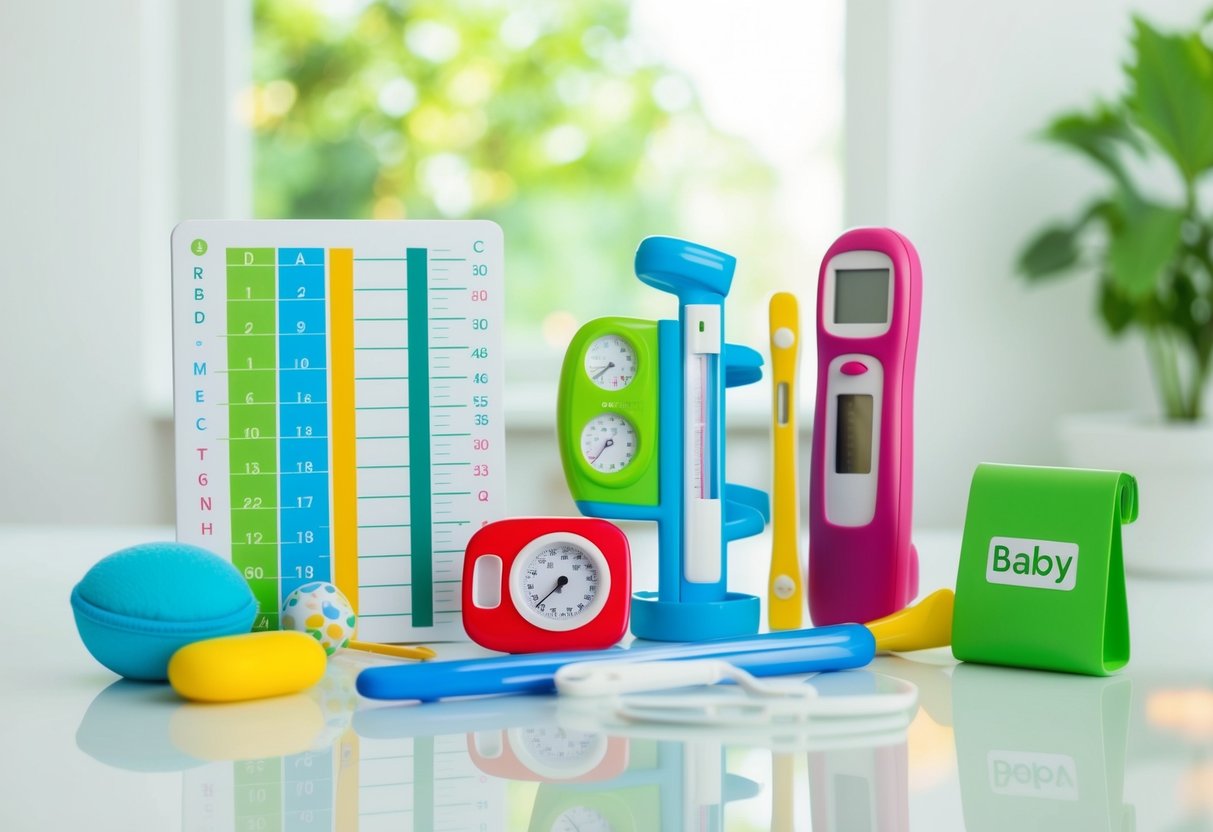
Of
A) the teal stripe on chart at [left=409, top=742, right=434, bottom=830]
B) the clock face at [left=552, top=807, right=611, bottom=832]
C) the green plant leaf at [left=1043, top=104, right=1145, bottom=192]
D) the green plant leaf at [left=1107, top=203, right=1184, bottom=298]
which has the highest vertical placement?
the green plant leaf at [left=1043, top=104, right=1145, bottom=192]

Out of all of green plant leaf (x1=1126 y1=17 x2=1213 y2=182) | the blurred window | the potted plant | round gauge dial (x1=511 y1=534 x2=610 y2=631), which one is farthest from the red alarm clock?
the blurred window

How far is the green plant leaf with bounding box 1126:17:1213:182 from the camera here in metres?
1.73

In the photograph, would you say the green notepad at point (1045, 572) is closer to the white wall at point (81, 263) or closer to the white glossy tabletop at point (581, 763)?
the white glossy tabletop at point (581, 763)

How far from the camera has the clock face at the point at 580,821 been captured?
1.68ft

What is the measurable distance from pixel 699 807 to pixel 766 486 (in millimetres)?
1635

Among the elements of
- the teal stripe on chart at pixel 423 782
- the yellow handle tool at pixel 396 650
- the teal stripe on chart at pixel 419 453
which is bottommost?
the teal stripe on chart at pixel 423 782

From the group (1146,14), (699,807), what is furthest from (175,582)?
(1146,14)

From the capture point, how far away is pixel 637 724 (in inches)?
25.5

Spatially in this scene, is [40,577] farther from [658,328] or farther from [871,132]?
[871,132]

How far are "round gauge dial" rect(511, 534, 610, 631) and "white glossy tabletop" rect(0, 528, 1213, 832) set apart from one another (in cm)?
9

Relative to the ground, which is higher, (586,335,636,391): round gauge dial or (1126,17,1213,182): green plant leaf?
(1126,17,1213,182): green plant leaf

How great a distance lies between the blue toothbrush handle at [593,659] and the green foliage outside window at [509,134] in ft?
7.60

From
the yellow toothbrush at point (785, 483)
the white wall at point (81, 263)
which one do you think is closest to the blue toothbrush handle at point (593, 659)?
the yellow toothbrush at point (785, 483)

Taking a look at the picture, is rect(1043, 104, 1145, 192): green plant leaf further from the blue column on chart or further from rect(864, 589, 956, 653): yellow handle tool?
the blue column on chart
